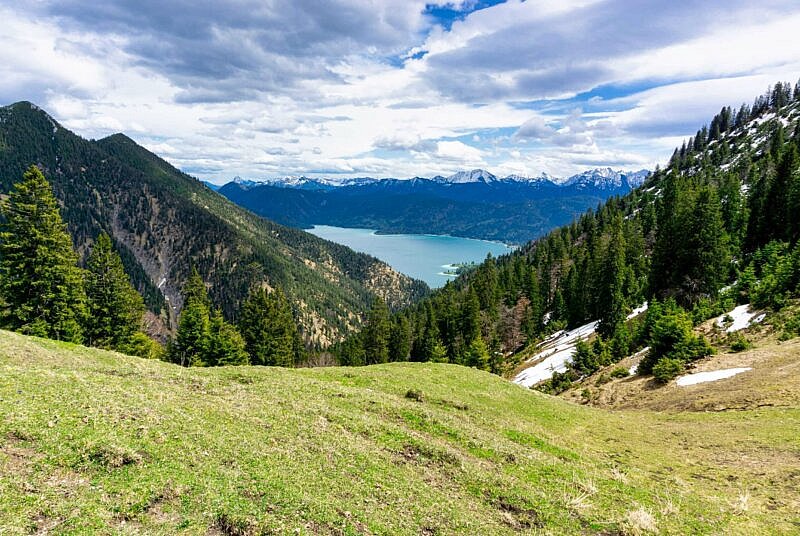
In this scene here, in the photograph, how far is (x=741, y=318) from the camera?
4122cm

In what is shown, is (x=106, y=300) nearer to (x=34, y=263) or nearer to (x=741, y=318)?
(x=34, y=263)

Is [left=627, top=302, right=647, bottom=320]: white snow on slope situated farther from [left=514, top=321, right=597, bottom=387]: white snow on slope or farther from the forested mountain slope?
[left=514, top=321, right=597, bottom=387]: white snow on slope

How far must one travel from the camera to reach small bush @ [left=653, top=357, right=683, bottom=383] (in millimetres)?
35188

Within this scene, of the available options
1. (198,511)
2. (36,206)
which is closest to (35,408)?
(198,511)

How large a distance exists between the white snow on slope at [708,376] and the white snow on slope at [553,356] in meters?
18.2

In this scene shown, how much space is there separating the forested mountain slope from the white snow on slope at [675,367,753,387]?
1674 mm

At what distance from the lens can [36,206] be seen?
36719mm

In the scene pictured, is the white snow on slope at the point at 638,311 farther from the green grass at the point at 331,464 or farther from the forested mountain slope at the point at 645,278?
the green grass at the point at 331,464

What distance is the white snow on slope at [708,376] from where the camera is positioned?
31.6m

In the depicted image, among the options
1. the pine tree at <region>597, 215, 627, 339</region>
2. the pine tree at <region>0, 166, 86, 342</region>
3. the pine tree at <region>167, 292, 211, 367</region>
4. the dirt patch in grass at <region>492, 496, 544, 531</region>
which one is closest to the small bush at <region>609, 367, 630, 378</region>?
the pine tree at <region>597, 215, 627, 339</region>

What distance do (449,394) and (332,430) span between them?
43.5 ft

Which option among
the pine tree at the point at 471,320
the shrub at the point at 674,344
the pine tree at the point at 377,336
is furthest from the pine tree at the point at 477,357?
the shrub at the point at 674,344

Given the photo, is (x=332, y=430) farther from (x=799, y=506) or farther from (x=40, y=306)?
(x=40, y=306)

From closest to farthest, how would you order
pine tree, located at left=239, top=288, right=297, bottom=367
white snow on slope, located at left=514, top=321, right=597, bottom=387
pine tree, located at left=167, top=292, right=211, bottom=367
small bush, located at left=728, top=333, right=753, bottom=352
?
small bush, located at left=728, top=333, right=753, bottom=352 → pine tree, located at left=167, top=292, right=211, bottom=367 → white snow on slope, located at left=514, top=321, right=597, bottom=387 → pine tree, located at left=239, top=288, right=297, bottom=367
